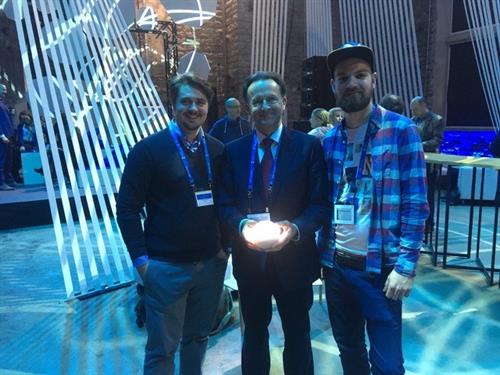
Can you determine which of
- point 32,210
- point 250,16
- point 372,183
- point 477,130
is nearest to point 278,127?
point 372,183

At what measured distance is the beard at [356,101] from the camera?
4.31 ft

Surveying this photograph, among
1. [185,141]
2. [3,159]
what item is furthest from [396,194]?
[3,159]

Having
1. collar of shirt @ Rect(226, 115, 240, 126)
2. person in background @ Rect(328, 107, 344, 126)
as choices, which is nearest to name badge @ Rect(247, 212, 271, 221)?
person in background @ Rect(328, 107, 344, 126)

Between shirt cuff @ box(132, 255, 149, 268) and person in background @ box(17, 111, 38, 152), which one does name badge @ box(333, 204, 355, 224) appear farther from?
person in background @ box(17, 111, 38, 152)

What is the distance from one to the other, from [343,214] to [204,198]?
0.50 m

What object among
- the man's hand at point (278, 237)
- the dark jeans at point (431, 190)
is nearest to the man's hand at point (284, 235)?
the man's hand at point (278, 237)

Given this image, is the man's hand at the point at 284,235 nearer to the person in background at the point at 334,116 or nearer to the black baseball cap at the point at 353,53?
the black baseball cap at the point at 353,53

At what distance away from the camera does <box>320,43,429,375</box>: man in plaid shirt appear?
1259mm

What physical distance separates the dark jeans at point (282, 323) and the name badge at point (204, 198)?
350 millimetres

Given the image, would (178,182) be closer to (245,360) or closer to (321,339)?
(245,360)

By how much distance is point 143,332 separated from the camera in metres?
2.44

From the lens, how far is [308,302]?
5.01ft

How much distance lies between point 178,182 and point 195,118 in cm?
25

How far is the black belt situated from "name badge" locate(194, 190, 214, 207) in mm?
495
